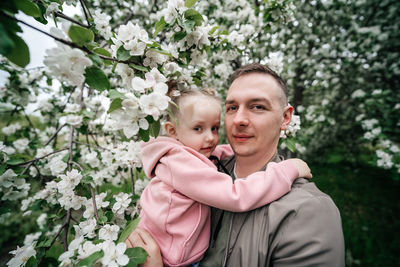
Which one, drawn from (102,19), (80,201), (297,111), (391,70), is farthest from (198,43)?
(391,70)

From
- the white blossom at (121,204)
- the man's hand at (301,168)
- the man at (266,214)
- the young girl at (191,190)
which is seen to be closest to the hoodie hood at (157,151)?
the young girl at (191,190)

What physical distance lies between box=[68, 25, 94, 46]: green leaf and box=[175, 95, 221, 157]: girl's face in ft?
2.76

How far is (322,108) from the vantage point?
13.6 feet

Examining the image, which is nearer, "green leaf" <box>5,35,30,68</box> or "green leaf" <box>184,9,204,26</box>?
"green leaf" <box>5,35,30,68</box>

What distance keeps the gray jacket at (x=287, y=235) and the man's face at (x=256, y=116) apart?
371mm

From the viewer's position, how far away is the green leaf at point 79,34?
76cm

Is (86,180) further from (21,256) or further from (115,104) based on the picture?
(115,104)

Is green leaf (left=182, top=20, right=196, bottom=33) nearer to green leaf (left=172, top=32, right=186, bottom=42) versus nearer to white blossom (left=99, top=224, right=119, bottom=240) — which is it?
green leaf (left=172, top=32, right=186, bottom=42)

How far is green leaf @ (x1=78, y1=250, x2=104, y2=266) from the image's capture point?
87cm

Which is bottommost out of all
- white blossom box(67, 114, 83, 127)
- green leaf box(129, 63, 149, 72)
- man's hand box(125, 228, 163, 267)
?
man's hand box(125, 228, 163, 267)

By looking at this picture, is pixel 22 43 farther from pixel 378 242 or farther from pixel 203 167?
pixel 378 242

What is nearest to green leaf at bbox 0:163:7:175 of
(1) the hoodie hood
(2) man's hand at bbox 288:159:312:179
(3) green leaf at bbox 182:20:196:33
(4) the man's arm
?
(1) the hoodie hood

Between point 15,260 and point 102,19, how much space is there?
1714mm

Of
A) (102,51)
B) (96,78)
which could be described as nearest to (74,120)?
(102,51)
